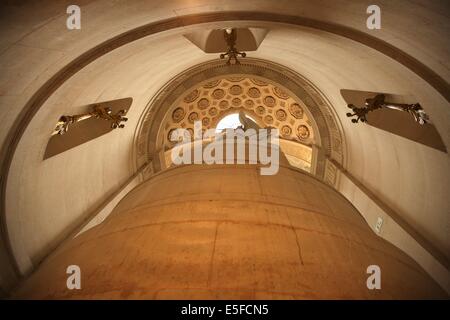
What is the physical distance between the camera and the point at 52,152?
7289mm

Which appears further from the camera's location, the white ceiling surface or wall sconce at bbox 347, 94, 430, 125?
wall sconce at bbox 347, 94, 430, 125

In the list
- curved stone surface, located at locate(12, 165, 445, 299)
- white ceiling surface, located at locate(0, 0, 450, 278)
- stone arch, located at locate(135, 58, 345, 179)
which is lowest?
curved stone surface, located at locate(12, 165, 445, 299)

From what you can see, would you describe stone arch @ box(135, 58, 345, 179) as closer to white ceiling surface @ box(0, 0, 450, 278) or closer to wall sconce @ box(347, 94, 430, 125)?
white ceiling surface @ box(0, 0, 450, 278)

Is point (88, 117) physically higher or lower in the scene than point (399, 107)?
higher

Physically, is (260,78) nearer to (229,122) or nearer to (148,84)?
(148,84)

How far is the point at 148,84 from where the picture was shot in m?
9.88

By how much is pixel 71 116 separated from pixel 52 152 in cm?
88

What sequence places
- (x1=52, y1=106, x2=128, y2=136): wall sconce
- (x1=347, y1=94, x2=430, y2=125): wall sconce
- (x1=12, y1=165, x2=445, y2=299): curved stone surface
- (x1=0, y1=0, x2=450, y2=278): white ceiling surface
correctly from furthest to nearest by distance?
(x1=52, y1=106, x2=128, y2=136): wall sconce
(x1=347, y1=94, x2=430, y2=125): wall sconce
(x1=0, y1=0, x2=450, y2=278): white ceiling surface
(x1=12, y1=165, x2=445, y2=299): curved stone surface

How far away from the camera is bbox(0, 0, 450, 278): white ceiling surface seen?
439cm

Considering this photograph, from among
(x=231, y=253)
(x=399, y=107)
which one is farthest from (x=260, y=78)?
(x=231, y=253)

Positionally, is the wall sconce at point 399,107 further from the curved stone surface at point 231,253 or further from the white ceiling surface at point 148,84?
the curved stone surface at point 231,253

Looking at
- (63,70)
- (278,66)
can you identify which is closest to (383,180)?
(278,66)

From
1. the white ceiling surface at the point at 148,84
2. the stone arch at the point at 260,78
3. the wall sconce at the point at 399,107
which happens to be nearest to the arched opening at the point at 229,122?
Result: the stone arch at the point at 260,78

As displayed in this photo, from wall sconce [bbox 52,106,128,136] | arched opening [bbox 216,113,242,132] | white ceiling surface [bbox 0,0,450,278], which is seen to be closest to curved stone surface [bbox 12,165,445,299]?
white ceiling surface [bbox 0,0,450,278]
